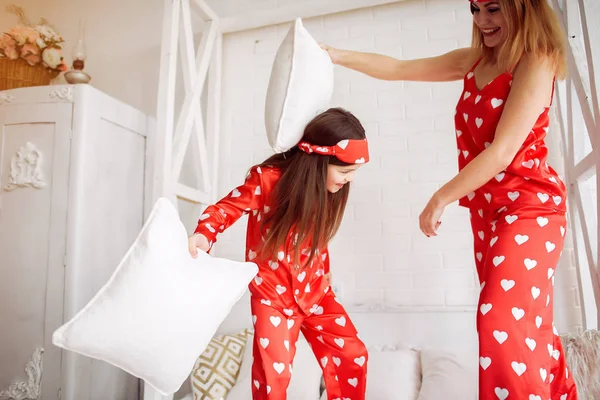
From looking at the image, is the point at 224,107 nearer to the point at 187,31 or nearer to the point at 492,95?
the point at 187,31

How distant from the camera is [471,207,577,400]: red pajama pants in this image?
3.34 feet

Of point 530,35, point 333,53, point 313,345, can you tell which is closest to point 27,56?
point 333,53

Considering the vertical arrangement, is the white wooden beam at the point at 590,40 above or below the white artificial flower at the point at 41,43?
below

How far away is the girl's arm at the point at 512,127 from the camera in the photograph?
114 cm

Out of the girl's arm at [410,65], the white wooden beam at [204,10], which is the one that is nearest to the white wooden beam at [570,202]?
the girl's arm at [410,65]

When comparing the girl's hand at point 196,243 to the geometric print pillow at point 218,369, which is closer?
the girl's hand at point 196,243

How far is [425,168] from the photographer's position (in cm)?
236

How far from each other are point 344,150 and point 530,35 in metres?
0.57

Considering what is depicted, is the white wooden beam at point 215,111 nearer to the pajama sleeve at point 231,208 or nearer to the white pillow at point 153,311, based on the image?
the pajama sleeve at point 231,208

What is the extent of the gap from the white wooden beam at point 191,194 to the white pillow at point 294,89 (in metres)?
1.02

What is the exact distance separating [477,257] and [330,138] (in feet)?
1.80

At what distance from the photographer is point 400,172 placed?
94.3 inches

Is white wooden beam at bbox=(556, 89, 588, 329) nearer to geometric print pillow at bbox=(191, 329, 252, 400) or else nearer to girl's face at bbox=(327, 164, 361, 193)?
girl's face at bbox=(327, 164, 361, 193)

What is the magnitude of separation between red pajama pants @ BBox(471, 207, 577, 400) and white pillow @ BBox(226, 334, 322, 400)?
3.16 ft
